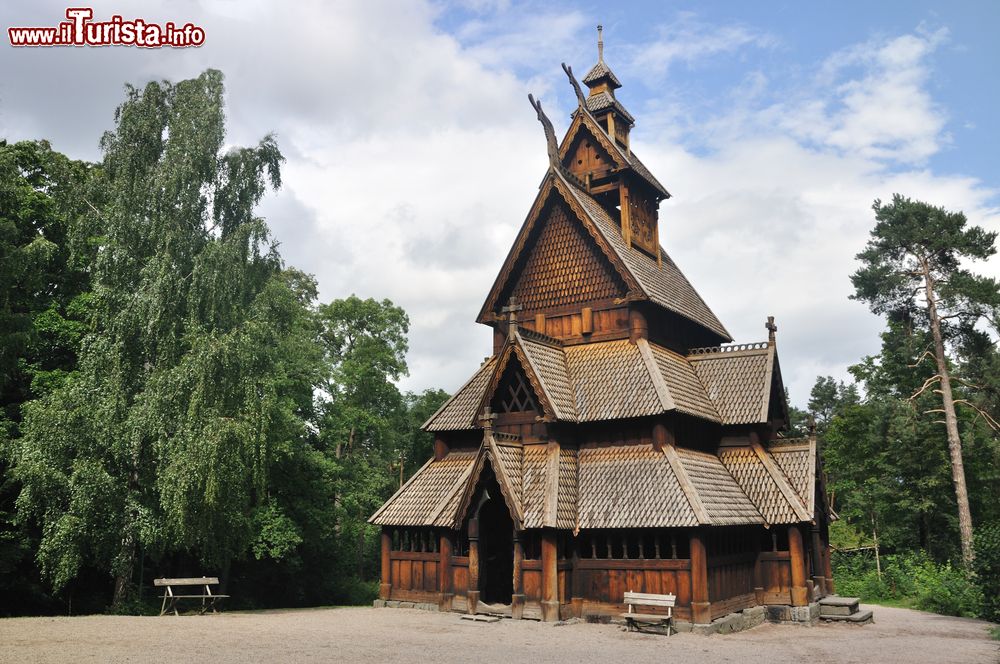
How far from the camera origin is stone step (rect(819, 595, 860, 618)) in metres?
21.1

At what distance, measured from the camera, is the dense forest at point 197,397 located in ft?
71.9

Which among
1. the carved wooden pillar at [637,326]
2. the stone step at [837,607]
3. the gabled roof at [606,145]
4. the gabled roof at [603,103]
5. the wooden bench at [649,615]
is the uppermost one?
the gabled roof at [603,103]

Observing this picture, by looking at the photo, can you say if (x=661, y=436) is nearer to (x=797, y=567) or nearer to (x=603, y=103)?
(x=797, y=567)

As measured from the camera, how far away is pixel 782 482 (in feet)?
70.4

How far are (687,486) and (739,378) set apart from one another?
6456mm

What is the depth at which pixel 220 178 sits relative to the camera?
26.9 metres

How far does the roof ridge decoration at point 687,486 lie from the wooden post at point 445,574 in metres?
6.72

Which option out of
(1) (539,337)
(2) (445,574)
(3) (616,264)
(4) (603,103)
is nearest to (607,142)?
(4) (603,103)

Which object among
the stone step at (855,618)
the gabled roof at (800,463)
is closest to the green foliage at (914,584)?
the stone step at (855,618)

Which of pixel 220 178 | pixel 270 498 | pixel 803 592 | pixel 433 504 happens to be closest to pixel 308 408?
pixel 270 498

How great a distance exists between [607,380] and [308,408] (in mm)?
18674

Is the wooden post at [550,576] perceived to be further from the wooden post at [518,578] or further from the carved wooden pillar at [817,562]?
the carved wooden pillar at [817,562]

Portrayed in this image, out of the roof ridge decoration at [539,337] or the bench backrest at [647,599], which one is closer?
the bench backrest at [647,599]

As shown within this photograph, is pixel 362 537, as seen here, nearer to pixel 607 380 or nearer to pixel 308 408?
pixel 308 408
